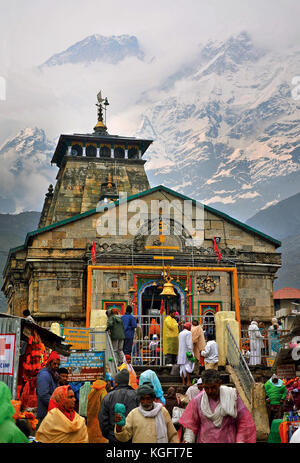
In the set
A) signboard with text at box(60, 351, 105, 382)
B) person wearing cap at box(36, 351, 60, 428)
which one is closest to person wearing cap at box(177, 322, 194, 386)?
signboard with text at box(60, 351, 105, 382)

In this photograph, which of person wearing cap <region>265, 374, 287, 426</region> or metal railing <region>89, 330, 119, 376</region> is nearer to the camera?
person wearing cap <region>265, 374, 287, 426</region>

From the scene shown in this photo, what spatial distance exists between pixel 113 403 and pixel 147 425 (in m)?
1.80

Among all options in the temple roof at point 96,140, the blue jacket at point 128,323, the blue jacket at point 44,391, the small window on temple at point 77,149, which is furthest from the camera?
the small window on temple at point 77,149

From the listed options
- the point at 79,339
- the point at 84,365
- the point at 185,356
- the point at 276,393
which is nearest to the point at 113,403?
the point at 276,393

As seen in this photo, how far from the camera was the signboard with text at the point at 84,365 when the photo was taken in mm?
16141

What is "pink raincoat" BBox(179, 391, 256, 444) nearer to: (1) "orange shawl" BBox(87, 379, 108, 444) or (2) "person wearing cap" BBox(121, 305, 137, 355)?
(1) "orange shawl" BBox(87, 379, 108, 444)

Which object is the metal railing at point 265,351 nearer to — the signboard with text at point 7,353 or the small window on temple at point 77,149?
the signboard with text at point 7,353

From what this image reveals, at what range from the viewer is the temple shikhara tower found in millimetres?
27781

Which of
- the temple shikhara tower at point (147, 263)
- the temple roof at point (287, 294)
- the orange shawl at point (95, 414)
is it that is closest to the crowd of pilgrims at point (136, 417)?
the orange shawl at point (95, 414)

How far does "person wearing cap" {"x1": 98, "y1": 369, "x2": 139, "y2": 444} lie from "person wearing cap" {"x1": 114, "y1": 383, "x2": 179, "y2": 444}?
4.42 ft

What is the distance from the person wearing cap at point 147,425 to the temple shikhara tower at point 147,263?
17928mm

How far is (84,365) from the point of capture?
16703 mm

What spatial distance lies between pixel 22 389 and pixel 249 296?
18.4 m

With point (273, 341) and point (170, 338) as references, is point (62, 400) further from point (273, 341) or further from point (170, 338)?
point (273, 341)
